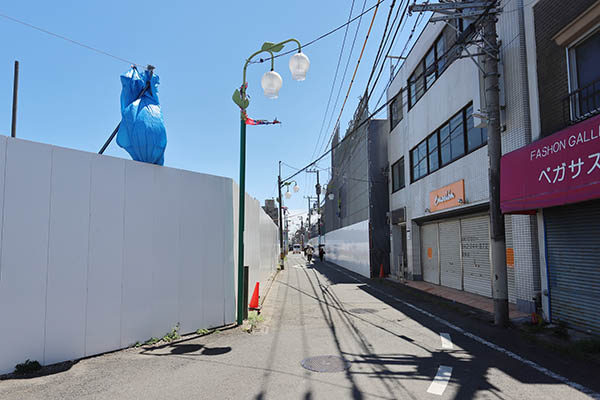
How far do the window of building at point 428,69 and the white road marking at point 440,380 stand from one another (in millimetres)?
10587

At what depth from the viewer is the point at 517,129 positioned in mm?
9656

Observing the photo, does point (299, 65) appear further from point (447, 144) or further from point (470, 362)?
A: point (447, 144)

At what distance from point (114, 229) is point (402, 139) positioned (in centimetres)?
1671

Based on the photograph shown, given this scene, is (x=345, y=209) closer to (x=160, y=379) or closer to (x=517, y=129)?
(x=517, y=129)

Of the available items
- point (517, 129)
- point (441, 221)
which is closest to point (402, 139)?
point (441, 221)

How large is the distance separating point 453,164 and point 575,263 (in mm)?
6910

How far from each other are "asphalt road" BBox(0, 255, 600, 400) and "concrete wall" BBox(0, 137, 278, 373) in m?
0.48

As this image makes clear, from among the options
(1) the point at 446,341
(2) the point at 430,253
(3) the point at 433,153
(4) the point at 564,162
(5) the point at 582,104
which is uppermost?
(3) the point at 433,153

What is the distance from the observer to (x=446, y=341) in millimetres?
6984

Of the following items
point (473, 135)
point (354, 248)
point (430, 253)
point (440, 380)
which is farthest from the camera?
point (354, 248)

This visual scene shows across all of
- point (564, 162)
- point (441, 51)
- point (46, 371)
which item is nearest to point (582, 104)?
point (564, 162)

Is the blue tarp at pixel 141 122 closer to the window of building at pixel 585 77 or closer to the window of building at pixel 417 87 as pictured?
the window of building at pixel 585 77

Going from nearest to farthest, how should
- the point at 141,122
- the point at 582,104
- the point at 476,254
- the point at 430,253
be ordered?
the point at 141,122 → the point at 582,104 → the point at 476,254 → the point at 430,253

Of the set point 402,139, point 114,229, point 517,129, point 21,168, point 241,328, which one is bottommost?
point 241,328
